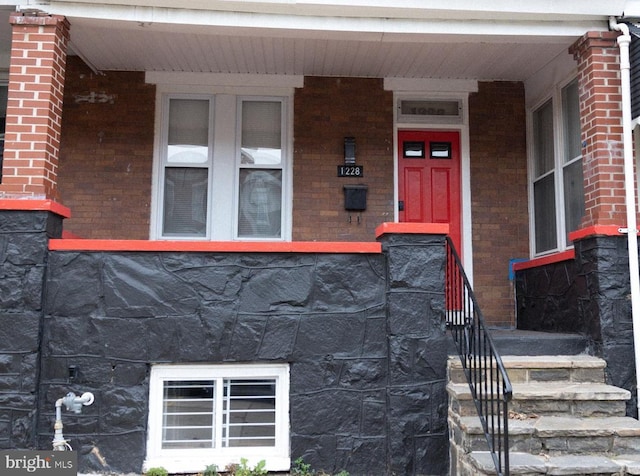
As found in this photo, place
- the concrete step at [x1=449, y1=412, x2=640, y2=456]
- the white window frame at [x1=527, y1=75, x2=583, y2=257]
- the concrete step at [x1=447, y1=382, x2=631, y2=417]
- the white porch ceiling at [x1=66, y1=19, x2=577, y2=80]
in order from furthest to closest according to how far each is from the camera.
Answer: the white window frame at [x1=527, y1=75, x2=583, y2=257] < the white porch ceiling at [x1=66, y1=19, x2=577, y2=80] < the concrete step at [x1=447, y1=382, x2=631, y2=417] < the concrete step at [x1=449, y1=412, x2=640, y2=456]

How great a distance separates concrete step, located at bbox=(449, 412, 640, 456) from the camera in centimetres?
408

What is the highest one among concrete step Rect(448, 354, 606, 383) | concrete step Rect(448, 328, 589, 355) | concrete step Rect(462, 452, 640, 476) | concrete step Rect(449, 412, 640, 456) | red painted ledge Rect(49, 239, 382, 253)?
red painted ledge Rect(49, 239, 382, 253)

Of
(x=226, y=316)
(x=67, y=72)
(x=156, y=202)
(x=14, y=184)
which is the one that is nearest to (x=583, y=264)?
(x=226, y=316)

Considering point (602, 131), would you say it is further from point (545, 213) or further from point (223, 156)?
point (223, 156)

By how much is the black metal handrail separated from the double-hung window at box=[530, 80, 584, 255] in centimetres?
149

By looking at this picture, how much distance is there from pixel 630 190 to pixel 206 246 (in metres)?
3.59

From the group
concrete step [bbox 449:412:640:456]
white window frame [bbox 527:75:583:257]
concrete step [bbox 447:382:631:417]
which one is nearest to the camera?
concrete step [bbox 449:412:640:456]

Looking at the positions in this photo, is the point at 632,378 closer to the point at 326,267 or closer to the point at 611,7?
the point at 326,267

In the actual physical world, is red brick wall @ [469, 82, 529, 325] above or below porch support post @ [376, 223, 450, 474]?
above

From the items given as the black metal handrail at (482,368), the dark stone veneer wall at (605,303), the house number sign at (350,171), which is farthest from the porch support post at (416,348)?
the house number sign at (350,171)

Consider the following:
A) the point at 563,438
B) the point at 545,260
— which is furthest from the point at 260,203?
the point at 563,438

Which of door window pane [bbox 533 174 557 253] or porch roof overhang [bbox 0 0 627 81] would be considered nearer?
porch roof overhang [bbox 0 0 627 81]

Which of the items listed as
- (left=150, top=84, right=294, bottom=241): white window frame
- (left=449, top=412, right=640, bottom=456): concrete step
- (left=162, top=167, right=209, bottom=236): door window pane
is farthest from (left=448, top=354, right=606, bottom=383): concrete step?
(left=162, top=167, right=209, bottom=236): door window pane

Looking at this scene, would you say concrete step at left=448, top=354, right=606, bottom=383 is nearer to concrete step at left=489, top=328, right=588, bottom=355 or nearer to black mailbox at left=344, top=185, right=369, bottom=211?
concrete step at left=489, top=328, right=588, bottom=355
